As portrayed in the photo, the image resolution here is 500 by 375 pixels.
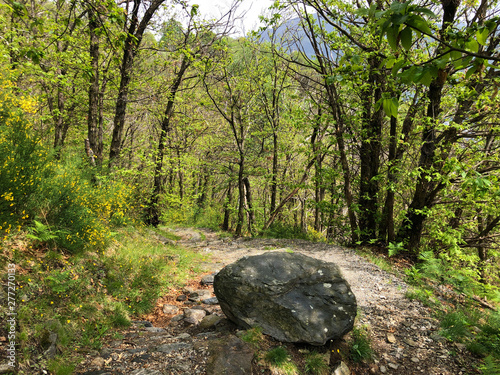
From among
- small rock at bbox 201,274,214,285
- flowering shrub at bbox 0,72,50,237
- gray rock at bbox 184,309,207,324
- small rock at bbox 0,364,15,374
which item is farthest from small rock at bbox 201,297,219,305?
flowering shrub at bbox 0,72,50,237

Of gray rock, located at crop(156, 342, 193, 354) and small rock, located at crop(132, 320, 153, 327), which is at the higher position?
gray rock, located at crop(156, 342, 193, 354)

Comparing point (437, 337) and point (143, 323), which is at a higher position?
point (437, 337)

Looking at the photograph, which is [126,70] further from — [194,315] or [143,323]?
[194,315]

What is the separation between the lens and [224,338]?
351cm

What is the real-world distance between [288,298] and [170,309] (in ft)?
8.01

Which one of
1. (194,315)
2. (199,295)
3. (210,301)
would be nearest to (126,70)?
(199,295)

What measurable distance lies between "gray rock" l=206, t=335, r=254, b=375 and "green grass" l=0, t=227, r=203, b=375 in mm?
1487

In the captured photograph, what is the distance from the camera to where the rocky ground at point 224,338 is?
10.2 feet

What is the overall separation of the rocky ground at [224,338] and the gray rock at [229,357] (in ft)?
0.06

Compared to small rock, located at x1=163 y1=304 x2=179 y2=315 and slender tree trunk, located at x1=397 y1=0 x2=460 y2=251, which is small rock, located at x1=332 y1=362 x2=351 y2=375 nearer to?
small rock, located at x1=163 y1=304 x2=179 y2=315

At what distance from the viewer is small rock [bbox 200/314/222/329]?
420 cm

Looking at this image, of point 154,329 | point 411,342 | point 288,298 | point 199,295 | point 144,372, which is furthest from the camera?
point 199,295

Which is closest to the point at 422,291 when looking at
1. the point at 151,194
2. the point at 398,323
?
the point at 398,323

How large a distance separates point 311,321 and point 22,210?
4.58 meters
